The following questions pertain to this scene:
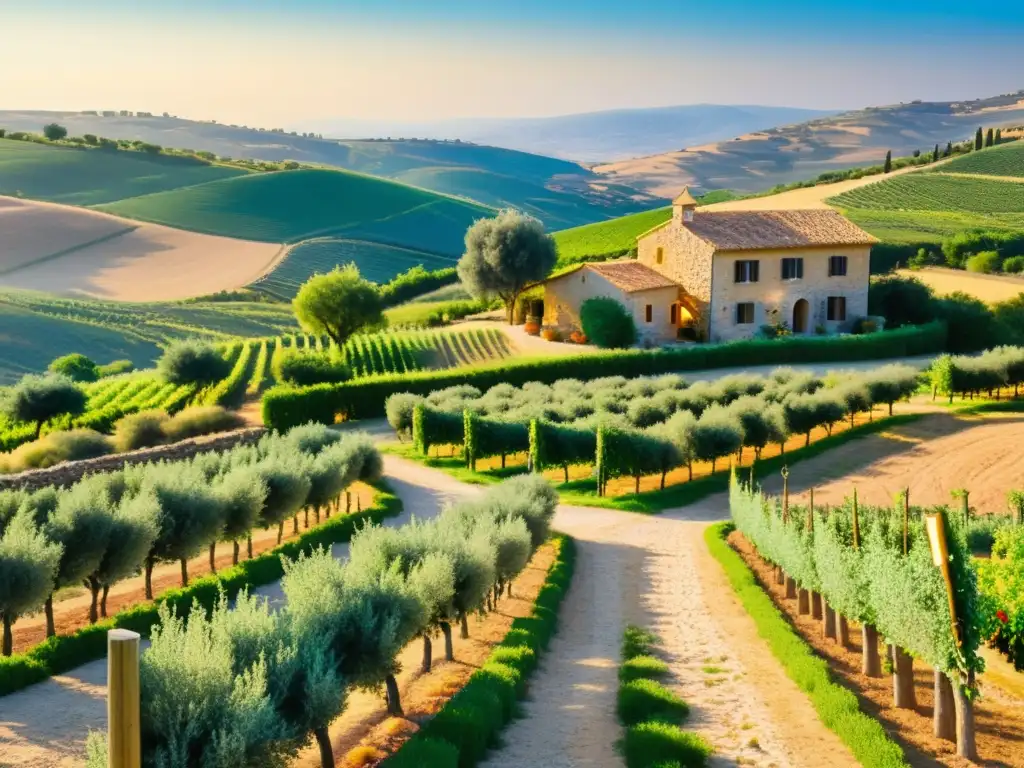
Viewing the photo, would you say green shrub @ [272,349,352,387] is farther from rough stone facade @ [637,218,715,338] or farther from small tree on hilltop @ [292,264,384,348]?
Result: rough stone facade @ [637,218,715,338]

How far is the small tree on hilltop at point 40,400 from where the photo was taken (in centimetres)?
4594

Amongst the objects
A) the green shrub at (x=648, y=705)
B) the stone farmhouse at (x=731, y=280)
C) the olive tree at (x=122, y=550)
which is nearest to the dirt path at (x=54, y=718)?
the olive tree at (x=122, y=550)

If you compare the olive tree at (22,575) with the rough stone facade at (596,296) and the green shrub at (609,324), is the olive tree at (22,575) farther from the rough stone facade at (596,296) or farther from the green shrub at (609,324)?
the rough stone facade at (596,296)

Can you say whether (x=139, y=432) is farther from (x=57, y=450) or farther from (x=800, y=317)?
(x=800, y=317)

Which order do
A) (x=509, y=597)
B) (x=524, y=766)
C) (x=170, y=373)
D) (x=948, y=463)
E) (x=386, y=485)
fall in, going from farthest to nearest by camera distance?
(x=170, y=373)
(x=948, y=463)
(x=386, y=485)
(x=509, y=597)
(x=524, y=766)

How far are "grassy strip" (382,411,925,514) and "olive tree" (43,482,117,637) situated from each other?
13905mm

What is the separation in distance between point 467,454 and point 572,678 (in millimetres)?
22761

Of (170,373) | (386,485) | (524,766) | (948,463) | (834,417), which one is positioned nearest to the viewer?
(524,766)

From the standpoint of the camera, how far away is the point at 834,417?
139 ft

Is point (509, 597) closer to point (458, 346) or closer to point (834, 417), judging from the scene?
point (834, 417)

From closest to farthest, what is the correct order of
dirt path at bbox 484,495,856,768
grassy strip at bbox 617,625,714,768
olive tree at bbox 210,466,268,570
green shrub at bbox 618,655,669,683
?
grassy strip at bbox 617,625,714,768 → dirt path at bbox 484,495,856,768 → green shrub at bbox 618,655,669,683 → olive tree at bbox 210,466,268,570

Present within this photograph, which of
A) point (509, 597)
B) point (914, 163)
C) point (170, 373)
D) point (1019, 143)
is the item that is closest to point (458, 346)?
point (170, 373)

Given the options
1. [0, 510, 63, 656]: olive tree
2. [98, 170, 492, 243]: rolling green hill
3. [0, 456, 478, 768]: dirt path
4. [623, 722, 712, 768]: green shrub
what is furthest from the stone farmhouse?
[98, 170, 492, 243]: rolling green hill

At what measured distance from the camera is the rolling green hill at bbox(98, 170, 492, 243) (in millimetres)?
132625
